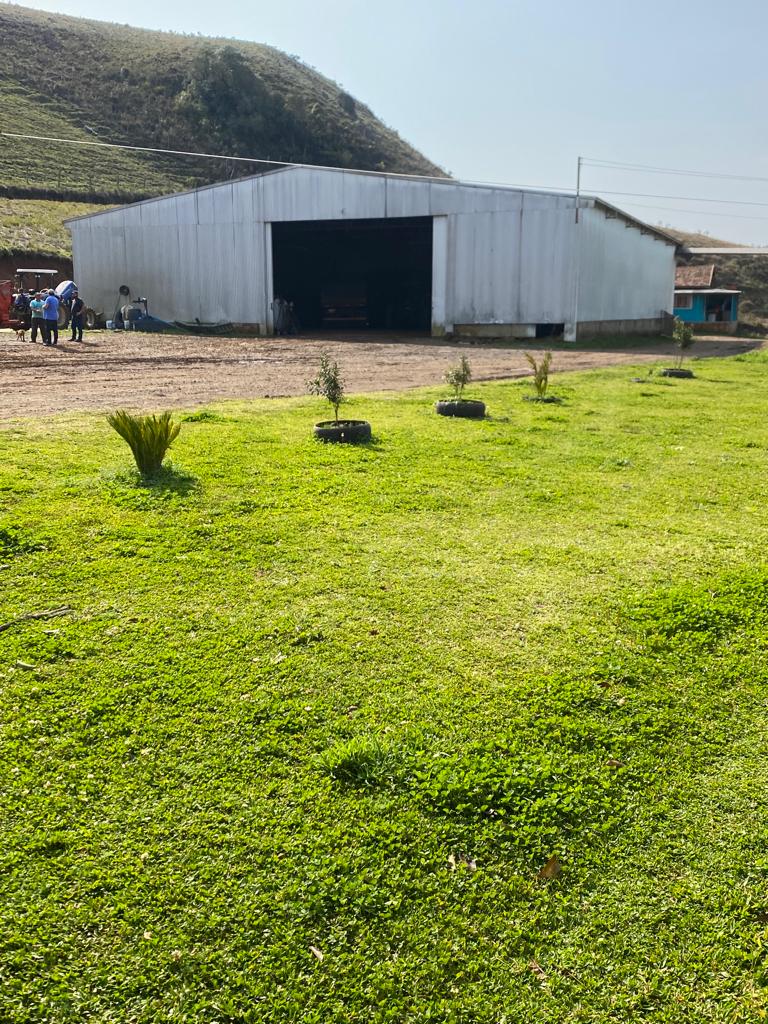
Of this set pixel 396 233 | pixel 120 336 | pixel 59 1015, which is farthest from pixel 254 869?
pixel 396 233

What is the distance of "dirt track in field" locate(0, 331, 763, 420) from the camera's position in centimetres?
1320

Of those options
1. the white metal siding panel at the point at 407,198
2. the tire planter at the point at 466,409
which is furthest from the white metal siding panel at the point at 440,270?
the tire planter at the point at 466,409

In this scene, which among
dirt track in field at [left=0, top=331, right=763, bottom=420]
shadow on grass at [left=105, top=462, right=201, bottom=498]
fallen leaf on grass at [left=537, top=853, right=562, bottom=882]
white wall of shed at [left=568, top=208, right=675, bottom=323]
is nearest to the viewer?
fallen leaf on grass at [left=537, top=853, right=562, bottom=882]

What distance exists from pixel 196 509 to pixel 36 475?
161 cm

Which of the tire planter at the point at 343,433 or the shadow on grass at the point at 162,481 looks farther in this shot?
the tire planter at the point at 343,433

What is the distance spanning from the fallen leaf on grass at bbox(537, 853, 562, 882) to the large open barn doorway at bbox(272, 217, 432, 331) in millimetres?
37942

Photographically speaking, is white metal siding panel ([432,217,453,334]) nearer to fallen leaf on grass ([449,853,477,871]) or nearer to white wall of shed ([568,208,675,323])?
white wall of shed ([568,208,675,323])

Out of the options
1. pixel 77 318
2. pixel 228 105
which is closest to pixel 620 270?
pixel 77 318

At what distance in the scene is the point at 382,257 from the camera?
40469mm

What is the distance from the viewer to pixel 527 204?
27.9 m

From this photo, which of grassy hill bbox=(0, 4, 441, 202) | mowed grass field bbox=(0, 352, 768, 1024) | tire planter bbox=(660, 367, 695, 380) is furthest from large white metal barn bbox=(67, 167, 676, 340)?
grassy hill bbox=(0, 4, 441, 202)

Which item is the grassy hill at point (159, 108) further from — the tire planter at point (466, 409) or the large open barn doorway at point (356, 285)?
the tire planter at point (466, 409)

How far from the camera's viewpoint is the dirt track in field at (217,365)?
13.2 metres

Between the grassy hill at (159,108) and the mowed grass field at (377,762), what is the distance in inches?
2333
